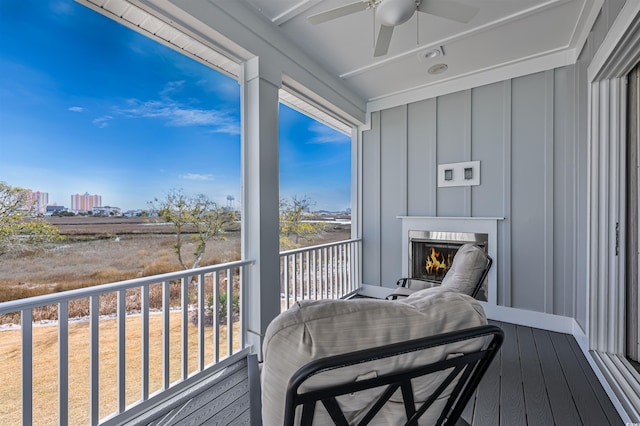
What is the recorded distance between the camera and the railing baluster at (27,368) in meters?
1.35

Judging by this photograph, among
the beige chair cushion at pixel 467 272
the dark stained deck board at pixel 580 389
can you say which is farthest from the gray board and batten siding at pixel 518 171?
the beige chair cushion at pixel 467 272

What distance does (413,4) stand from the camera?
5.90 ft

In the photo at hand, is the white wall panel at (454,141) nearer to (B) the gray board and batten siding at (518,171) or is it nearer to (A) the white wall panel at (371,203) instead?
(B) the gray board and batten siding at (518,171)

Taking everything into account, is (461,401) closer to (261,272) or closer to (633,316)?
(261,272)

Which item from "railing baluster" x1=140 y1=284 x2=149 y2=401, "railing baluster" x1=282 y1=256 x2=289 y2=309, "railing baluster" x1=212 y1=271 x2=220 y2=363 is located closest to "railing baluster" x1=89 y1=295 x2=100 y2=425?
"railing baluster" x1=140 y1=284 x2=149 y2=401

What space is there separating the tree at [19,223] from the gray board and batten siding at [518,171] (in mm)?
3559

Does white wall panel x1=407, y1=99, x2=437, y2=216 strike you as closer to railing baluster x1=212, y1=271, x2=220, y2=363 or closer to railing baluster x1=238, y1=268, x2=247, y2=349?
railing baluster x1=238, y1=268, x2=247, y2=349

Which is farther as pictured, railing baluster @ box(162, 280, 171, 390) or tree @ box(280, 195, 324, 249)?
tree @ box(280, 195, 324, 249)

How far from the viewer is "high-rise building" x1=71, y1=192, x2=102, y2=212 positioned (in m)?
1.65

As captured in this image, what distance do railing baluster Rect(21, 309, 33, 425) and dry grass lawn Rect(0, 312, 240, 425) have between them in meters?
0.16

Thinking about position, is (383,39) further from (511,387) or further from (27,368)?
(27,368)

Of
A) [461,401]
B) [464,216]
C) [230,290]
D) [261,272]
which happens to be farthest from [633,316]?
[230,290]

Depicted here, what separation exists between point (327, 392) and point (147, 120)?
202 cm

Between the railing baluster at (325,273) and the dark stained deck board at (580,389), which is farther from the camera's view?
the railing baluster at (325,273)
